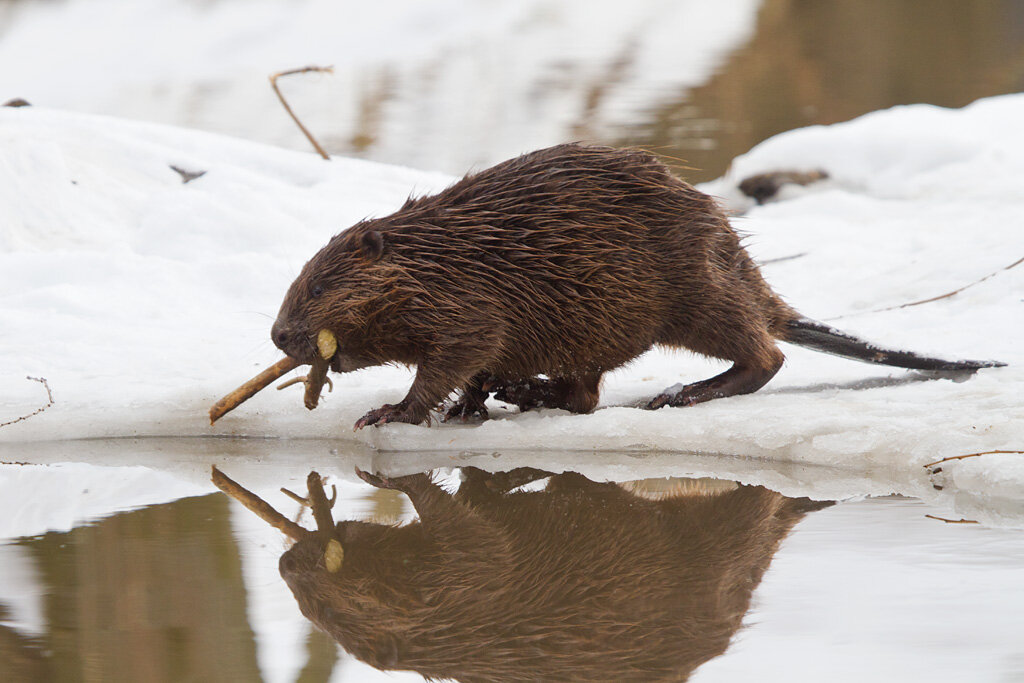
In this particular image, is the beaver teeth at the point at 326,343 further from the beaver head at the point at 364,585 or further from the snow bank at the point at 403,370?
the beaver head at the point at 364,585

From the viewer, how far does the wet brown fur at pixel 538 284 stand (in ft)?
13.8

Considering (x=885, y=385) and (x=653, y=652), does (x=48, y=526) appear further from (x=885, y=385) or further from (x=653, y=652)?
(x=885, y=385)

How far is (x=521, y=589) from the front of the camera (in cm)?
267

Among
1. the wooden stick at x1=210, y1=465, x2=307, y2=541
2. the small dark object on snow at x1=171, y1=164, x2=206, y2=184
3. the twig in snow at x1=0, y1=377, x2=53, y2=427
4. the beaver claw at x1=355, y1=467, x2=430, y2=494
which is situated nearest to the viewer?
the wooden stick at x1=210, y1=465, x2=307, y2=541

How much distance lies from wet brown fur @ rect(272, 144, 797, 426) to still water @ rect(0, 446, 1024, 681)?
2.70ft

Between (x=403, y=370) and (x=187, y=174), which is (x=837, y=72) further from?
(x=403, y=370)

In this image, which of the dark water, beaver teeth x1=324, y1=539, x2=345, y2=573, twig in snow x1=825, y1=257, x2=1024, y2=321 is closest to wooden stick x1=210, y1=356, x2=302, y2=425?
beaver teeth x1=324, y1=539, x2=345, y2=573

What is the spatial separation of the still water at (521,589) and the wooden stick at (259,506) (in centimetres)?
4

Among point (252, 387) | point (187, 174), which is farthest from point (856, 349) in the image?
point (187, 174)

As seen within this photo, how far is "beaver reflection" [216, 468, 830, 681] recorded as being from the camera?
2.33 metres

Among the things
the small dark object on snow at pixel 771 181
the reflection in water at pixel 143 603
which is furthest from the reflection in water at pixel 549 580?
the small dark object on snow at pixel 771 181

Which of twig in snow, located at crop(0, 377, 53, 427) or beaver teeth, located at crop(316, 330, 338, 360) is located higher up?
beaver teeth, located at crop(316, 330, 338, 360)

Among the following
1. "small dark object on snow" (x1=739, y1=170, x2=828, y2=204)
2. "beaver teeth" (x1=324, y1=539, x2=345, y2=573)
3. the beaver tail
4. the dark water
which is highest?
the dark water

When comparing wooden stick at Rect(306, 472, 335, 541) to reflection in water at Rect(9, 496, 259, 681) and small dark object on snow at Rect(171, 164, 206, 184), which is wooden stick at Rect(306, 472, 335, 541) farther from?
small dark object on snow at Rect(171, 164, 206, 184)
